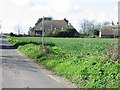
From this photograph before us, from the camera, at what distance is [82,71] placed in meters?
13.7

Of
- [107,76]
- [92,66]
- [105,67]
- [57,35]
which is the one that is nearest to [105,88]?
[107,76]

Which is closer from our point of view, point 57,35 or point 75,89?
point 75,89

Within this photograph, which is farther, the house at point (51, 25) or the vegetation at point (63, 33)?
the house at point (51, 25)

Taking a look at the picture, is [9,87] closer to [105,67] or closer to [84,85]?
[84,85]

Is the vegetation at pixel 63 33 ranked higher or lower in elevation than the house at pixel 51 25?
lower

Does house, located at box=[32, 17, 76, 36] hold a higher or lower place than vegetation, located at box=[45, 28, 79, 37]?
higher

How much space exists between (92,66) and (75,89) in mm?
2498

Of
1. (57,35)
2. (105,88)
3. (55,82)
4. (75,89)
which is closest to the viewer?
(105,88)

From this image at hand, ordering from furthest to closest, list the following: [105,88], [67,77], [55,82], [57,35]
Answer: [57,35]
[67,77]
[55,82]
[105,88]

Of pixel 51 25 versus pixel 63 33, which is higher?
pixel 51 25

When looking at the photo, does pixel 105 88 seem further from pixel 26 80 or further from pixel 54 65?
pixel 54 65

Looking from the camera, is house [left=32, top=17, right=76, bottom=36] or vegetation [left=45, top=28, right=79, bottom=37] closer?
vegetation [left=45, top=28, right=79, bottom=37]

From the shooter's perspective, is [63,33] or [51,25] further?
[51,25]

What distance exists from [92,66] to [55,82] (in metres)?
1.73
